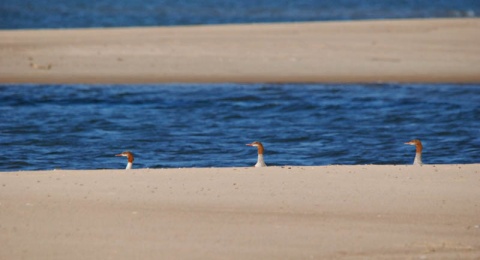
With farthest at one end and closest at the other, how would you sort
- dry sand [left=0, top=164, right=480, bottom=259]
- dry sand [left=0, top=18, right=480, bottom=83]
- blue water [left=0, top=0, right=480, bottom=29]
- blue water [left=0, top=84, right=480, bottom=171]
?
blue water [left=0, top=0, right=480, bottom=29], dry sand [left=0, top=18, right=480, bottom=83], blue water [left=0, top=84, right=480, bottom=171], dry sand [left=0, top=164, right=480, bottom=259]

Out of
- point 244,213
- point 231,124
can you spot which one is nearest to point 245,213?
point 244,213

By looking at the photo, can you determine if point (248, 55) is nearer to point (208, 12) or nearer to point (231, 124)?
point (231, 124)

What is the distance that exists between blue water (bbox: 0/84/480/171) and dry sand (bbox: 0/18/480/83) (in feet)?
2.14

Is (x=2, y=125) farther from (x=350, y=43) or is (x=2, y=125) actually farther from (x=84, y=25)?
(x=84, y=25)

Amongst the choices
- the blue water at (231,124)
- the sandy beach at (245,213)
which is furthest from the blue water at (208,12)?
the sandy beach at (245,213)

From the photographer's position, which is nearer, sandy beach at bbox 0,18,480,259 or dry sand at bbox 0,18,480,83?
sandy beach at bbox 0,18,480,259

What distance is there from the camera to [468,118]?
1859 cm

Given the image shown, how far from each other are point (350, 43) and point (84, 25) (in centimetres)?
1528

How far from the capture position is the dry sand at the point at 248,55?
2206cm

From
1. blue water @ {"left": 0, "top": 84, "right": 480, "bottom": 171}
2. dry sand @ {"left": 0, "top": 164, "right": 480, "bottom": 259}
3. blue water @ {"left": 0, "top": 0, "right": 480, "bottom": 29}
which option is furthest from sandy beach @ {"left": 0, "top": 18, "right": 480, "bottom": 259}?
blue water @ {"left": 0, "top": 0, "right": 480, "bottom": 29}

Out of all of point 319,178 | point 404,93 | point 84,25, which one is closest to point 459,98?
point 404,93

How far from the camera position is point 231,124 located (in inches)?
716

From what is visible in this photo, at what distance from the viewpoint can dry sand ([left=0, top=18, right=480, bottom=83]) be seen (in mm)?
22062

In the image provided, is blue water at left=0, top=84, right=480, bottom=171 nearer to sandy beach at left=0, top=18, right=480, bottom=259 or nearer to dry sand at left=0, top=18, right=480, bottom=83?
dry sand at left=0, top=18, right=480, bottom=83
